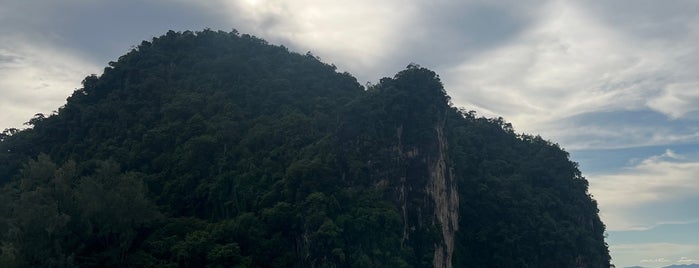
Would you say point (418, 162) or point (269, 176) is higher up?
point (418, 162)

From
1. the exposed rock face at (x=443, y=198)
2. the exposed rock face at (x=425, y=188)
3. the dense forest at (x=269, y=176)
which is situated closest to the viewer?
the dense forest at (x=269, y=176)

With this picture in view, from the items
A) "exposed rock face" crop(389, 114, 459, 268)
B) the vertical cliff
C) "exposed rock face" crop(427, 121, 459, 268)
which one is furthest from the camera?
"exposed rock face" crop(427, 121, 459, 268)

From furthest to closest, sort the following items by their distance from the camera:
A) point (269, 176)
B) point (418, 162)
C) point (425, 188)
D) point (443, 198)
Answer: point (443, 198) < point (418, 162) < point (425, 188) < point (269, 176)

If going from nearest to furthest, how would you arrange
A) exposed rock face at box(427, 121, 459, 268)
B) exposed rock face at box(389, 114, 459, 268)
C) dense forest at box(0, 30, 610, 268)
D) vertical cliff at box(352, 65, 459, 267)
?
dense forest at box(0, 30, 610, 268), vertical cliff at box(352, 65, 459, 267), exposed rock face at box(389, 114, 459, 268), exposed rock face at box(427, 121, 459, 268)

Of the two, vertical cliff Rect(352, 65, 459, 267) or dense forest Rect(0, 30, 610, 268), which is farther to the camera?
vertical cliff Rect(352, 65, 459, 267)

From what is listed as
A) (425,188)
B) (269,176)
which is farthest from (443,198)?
(269,176)

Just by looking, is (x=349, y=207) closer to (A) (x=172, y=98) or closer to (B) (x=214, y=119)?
(B) (x=214, y=119)

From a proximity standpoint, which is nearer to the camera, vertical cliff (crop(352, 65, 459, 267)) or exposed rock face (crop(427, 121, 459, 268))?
vertical cliff (crop(352, 65, 459, 267))

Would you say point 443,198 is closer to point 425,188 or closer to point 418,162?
point 425,188

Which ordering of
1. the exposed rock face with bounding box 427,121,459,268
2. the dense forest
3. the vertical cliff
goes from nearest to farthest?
the dense forest < the vertical cliff < the exposed rock face with bounding box 427,121,459,268
